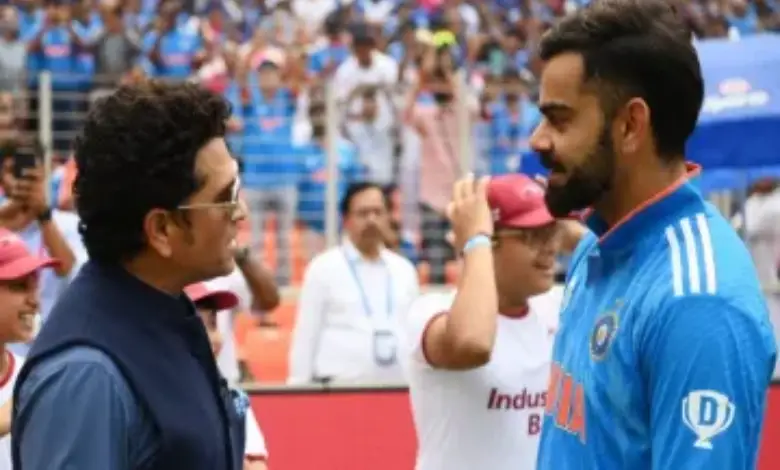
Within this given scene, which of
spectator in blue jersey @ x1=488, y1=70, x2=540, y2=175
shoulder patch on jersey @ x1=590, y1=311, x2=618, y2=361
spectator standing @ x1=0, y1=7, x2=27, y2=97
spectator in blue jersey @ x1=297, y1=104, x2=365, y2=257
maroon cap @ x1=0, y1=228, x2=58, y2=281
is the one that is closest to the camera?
shoulder patch on jersey @ x1=590, y1=311, x2=618, y2=361

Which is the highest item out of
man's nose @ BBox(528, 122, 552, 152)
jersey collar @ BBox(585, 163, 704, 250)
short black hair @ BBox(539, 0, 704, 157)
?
short black hair @ BBox(539, 0, 704, 157)

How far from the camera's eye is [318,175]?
1351 centimetres

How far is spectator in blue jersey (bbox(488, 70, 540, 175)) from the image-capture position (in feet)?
46.6

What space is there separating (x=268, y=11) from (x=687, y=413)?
15.9 metres

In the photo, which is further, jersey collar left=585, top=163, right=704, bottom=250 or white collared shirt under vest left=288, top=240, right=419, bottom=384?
white collared shirt under vest left=288, top=240, right=419, bottom=384

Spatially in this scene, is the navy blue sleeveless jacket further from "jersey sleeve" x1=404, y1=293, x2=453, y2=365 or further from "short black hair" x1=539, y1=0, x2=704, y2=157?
"jersey sleeve" x1=404, y1=293, x2=453, y2=365

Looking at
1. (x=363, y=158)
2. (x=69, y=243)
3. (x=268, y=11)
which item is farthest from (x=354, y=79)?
(x=69, y=243)

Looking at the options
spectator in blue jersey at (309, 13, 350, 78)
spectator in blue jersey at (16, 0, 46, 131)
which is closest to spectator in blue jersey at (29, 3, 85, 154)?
spectator in blue jersey at (16, 0, 46, 131)

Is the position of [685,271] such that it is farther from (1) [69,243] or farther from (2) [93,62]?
(2) [93,62]

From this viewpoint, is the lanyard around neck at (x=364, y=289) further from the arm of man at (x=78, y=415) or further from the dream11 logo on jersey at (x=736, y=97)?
the arm of man at (x=78, y=415)

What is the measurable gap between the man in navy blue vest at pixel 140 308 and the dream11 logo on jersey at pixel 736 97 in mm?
8603

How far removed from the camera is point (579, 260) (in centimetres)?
399

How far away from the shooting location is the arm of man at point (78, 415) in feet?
10.1

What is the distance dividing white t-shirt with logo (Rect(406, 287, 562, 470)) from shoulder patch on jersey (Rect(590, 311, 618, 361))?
2049 millimetres
